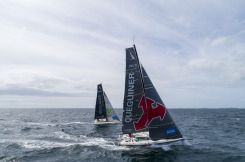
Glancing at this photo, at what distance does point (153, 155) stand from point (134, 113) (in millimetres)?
5016

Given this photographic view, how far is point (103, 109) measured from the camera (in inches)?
1866

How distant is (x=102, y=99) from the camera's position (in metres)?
47.9

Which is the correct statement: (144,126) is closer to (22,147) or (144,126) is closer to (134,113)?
(134,113)

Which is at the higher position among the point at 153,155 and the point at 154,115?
the point at 154,115

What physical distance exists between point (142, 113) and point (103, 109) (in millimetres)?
26511

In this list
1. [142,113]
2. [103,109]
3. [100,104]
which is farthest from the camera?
[100,104]

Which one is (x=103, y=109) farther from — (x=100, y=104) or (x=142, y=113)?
(x=142, y=113)

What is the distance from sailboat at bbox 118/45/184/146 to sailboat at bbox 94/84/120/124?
2390cm

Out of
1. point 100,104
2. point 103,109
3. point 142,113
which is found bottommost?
point 142,113

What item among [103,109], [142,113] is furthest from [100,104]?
[142,113]

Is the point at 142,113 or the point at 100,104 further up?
the point at 100,104

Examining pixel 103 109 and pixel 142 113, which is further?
pixel 103 109

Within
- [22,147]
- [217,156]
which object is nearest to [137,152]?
[217,156]

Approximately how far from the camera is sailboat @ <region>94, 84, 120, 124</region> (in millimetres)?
46812
